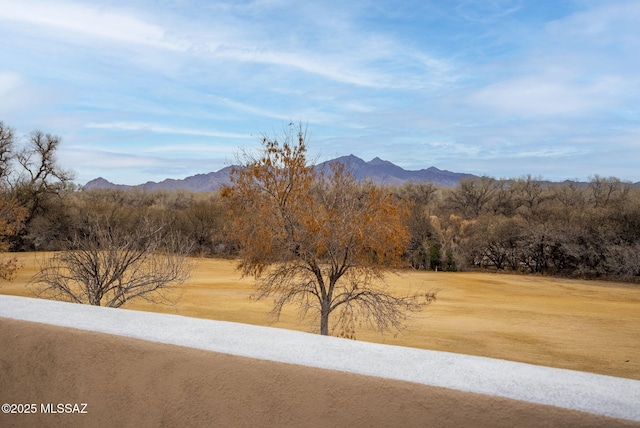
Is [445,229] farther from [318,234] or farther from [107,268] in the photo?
[107,268]

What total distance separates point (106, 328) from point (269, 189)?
16837 mm

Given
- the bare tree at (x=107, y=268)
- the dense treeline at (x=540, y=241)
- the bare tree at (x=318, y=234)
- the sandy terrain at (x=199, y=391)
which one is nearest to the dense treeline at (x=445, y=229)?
the dense treeline at (x=540, y=241)

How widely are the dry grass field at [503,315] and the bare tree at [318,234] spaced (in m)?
2.43

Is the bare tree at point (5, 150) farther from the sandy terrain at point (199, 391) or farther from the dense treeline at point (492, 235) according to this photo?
the sandy terrain at point (199, 391)

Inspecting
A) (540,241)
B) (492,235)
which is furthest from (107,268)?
(492,235)

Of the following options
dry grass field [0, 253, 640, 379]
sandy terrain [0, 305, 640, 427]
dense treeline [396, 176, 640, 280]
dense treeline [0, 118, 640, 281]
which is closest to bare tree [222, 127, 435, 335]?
dry grass field [0, 253, 640, 379]

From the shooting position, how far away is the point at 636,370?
17047mm

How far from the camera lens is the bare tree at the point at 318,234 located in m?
16.8

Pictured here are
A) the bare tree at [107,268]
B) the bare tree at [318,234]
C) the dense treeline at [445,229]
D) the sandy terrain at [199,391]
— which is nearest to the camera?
the sandy terrain at [199,391]

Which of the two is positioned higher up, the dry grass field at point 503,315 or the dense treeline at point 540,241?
the dense treeline at point 540,241

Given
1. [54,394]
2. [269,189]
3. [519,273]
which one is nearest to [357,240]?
[269,189]

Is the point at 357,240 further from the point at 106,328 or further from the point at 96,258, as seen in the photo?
the point at 106,328

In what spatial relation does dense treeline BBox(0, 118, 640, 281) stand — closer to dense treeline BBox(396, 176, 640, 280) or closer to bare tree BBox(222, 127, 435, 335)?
dense treeline BBox(396, 176, 640, 280)

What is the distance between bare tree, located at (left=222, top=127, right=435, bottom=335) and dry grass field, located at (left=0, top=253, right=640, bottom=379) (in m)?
2.43
